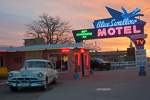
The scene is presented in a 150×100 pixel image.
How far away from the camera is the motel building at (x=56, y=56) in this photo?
1609cm

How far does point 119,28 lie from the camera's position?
18.3 metres

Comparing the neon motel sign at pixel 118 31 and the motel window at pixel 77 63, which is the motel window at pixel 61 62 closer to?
the motel window at pixel 77 63

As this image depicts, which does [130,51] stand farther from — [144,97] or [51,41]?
[144,97]

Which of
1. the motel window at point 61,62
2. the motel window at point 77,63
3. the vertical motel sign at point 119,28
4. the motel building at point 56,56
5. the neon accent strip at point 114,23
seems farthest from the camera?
the neon accent strip at point 114,23

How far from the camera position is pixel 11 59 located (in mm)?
17984

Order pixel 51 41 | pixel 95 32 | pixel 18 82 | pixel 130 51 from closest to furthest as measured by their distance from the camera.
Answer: pixel 18 82, pixel 95 32, pixel 51 41, pixel 130 51

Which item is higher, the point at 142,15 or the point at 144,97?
the point at 142,15

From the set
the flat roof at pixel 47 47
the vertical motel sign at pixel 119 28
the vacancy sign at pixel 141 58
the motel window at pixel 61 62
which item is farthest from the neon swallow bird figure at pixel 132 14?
the motel window at pixel 61 62

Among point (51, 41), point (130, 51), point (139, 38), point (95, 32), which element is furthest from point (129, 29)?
point (130, 51)

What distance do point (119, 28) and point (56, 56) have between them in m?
6.72

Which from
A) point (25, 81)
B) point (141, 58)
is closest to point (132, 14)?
point (141, 58)

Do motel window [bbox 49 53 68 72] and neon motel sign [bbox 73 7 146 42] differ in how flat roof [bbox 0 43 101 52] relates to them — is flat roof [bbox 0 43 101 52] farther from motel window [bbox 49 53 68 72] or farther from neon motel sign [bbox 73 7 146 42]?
neon motel sign [bbox 73 7 146 42]

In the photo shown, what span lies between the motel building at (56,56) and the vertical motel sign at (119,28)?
186 centimetres

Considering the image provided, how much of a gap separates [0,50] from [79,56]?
704 centimetres
